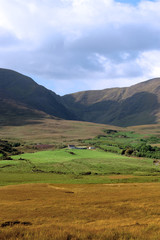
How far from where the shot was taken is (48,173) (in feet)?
212

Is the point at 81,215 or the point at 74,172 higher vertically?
the point at 81,215

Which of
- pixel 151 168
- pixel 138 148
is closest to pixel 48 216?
pixel 151 168

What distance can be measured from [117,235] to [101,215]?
28.5ft

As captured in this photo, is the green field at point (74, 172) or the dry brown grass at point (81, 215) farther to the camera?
the green field at point (74, 172)

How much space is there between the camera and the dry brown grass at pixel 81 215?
57.3ft

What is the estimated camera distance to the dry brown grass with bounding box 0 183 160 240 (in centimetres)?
1747

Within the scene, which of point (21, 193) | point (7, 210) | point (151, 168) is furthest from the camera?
point (151, 168)

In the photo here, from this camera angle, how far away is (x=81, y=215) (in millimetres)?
25406

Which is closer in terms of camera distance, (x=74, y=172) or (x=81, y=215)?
(x=81, y=215)

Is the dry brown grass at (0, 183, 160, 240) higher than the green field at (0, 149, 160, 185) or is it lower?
higher

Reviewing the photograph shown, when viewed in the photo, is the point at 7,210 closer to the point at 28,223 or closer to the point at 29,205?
the point at 29,205

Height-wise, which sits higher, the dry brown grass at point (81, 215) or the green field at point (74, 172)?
the dry brown grass at point (81, 215)

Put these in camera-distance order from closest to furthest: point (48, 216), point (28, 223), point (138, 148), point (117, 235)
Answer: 1. point (117, 235)
2. point (28, 223)
3. point (48, 216)
4. point (138, 148)

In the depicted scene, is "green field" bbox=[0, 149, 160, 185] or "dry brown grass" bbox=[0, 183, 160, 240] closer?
"dry brown grass" bbox=[0, 183, 160, 240]
